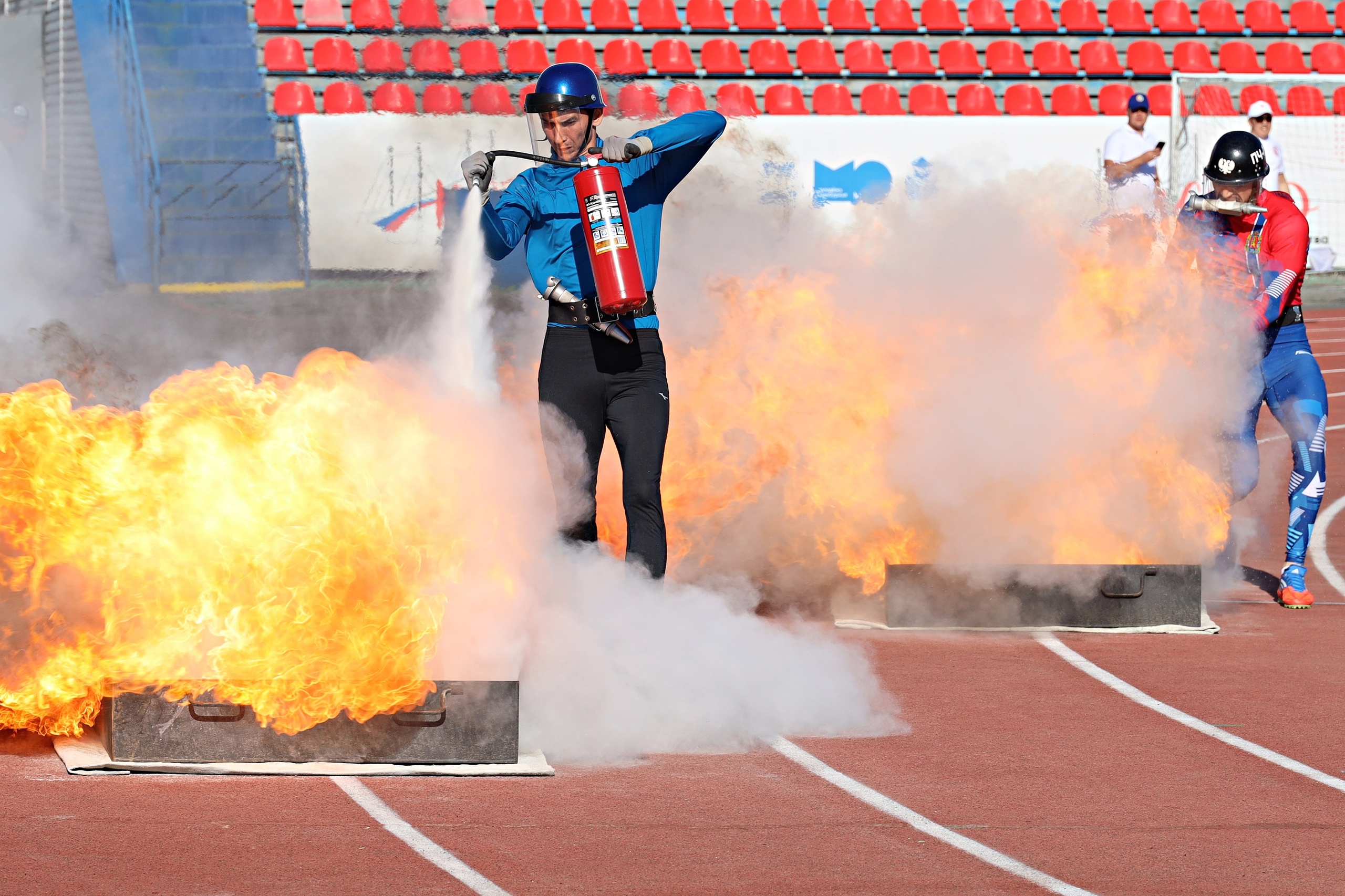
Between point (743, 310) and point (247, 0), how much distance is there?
14.1m

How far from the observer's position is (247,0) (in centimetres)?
1991

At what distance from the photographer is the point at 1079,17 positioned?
2203 centimetres

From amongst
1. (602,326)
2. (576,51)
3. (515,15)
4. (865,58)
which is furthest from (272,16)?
(602,326)

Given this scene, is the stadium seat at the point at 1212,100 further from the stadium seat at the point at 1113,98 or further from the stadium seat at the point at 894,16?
the stadium seat at the point at 894,16

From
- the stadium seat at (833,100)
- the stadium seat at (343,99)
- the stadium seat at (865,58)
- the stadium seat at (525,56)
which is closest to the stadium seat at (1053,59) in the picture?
the stadium seat at (865,58)

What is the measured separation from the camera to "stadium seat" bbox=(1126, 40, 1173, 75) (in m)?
21.5

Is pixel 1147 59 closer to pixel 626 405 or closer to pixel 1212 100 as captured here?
pixel 1212 100

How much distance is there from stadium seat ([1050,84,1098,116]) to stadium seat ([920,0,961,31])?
1.71 metres

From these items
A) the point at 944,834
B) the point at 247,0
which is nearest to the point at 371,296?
the point at 247,0

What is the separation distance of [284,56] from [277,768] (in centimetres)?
1623

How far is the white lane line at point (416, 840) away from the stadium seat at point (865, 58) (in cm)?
1758

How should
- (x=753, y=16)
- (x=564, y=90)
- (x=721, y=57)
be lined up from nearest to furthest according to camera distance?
(x=564, y=90), (x=721, y=57), (x=753, y=16)

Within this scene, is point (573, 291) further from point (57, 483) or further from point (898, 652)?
point (898, 652)

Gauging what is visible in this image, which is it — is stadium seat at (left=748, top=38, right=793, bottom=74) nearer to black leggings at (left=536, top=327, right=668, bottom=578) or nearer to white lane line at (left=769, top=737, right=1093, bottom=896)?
black leggings at (left=536, top=327, right=668, bottom=578)
